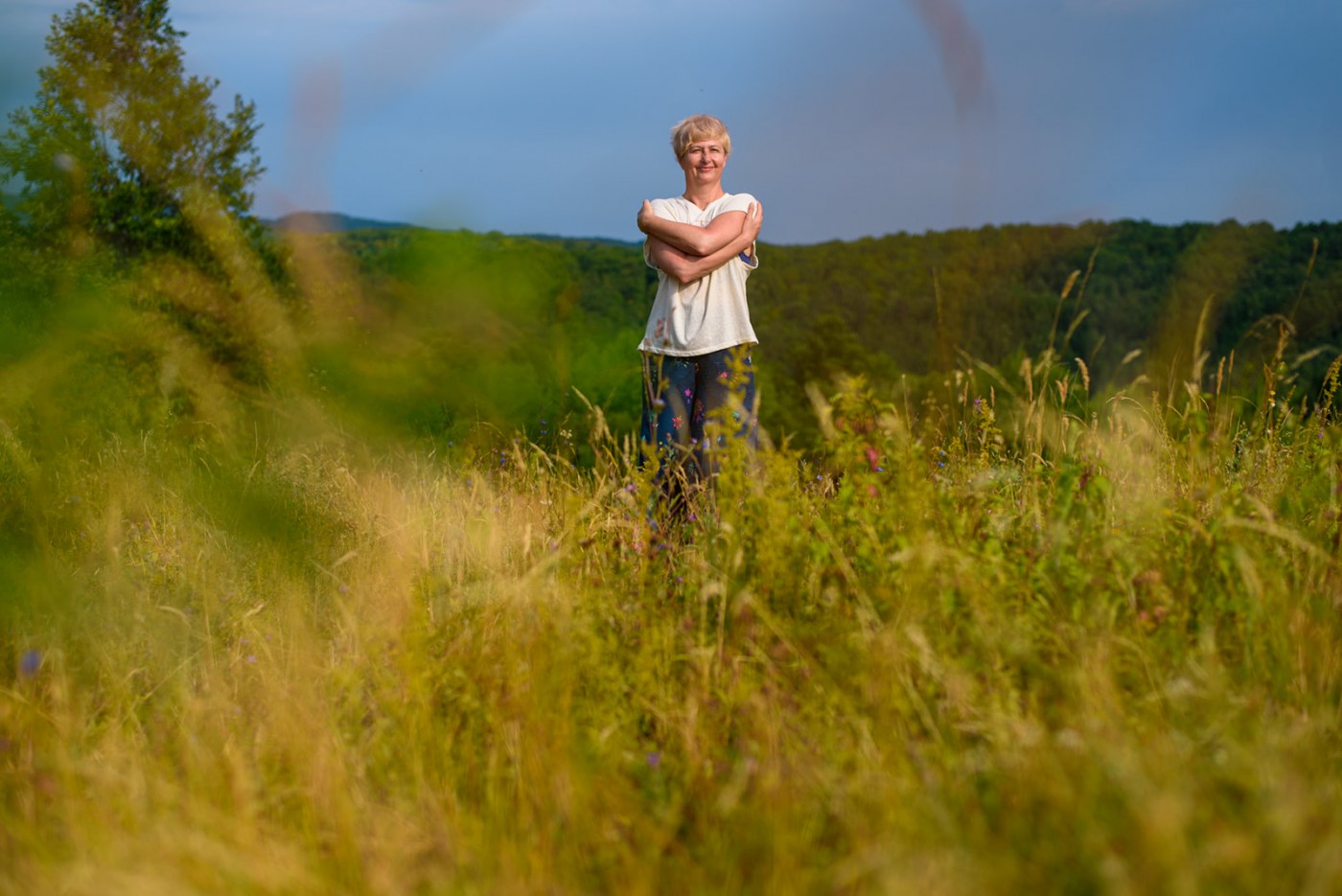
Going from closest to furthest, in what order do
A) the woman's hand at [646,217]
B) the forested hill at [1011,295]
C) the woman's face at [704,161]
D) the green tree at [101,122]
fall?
the green tree at [101,122], the woman's hand at [646,217], the woman's face at [704,161], the forested hill at [1011,295]

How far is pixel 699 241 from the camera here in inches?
162

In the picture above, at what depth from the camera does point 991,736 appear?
83.7 inches

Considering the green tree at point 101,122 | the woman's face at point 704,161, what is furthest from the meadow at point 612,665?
the woman's face at point 704,161

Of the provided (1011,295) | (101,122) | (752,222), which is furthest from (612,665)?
A: (1011,295)

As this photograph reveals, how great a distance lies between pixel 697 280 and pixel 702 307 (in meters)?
0.11

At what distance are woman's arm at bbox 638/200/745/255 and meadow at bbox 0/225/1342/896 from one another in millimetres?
992

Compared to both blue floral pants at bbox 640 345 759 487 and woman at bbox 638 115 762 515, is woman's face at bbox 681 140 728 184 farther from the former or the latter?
blue floral pants at bbox 640 345 759 487

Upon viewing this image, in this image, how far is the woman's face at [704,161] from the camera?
434cm

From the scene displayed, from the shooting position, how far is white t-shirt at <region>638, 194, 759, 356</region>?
4262 mm

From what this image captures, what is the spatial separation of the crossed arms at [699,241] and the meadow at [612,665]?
0.96 metres

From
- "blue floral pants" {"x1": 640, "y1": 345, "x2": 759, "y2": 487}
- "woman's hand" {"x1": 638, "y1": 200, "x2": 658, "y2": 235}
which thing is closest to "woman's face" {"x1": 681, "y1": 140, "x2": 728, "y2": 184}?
"woman's hand" {"x1": 638, "y1": 200, "x2": 658, "y2": 235}

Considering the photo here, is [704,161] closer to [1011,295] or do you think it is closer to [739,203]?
[739,203]

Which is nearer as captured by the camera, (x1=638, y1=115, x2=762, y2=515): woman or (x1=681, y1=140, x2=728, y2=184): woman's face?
(x1=638, y1=115, x2=762, y2=515): woman

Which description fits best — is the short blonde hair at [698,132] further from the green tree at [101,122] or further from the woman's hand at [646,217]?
the green tree at [101,122]
